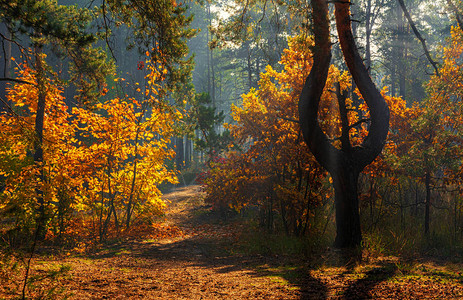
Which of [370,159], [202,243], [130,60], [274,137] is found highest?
[130,60]

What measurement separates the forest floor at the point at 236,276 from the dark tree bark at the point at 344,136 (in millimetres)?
756

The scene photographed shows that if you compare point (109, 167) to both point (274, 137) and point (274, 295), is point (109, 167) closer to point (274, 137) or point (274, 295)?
point (274, 137)

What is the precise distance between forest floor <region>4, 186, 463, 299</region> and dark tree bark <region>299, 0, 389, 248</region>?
2.48ft

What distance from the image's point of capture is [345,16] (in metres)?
6.43

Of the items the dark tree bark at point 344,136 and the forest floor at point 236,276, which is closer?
the forest floor at point 236,276

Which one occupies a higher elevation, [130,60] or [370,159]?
[130,60]

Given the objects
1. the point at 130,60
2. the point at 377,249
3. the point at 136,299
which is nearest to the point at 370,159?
the point at 377,249

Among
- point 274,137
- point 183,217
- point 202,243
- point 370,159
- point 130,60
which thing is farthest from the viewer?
point 130,60

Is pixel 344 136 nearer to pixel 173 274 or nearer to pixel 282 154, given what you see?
pixel 282 154

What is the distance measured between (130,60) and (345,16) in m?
32.9

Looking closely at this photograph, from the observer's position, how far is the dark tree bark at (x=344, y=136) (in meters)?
6.41

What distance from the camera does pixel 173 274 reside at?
20.0 ft

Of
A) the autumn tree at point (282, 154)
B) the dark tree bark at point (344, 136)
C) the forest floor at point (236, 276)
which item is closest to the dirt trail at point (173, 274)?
the forest floor at point (236, 276)

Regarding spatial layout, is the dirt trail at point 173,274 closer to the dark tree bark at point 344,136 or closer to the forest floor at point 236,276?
the forest floor at point 236,276
